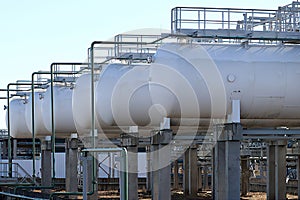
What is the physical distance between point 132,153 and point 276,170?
5.93m

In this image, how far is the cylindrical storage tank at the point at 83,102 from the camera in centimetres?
3155

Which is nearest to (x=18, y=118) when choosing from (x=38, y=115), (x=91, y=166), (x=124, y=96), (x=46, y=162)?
(x=46, y=162)

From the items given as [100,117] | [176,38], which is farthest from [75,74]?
[176,38]

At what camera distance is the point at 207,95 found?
2289cm

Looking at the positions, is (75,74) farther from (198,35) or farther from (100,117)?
(198,35)

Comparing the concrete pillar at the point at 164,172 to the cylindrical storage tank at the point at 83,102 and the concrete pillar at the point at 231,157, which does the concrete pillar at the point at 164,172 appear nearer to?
the concrete pillar at the point at 231,157

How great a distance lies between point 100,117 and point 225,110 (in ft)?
25.6

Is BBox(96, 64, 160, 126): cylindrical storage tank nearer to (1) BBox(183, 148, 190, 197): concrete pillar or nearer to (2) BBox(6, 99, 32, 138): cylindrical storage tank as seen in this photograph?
(1) BBox(183, 148, 190, 197): concrete pillar

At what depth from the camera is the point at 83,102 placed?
105 ft

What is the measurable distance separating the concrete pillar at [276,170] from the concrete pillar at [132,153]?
5.40 m

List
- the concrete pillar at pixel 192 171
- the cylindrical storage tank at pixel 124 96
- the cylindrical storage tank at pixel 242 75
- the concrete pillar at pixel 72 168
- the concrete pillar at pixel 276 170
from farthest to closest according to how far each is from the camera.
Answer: the concrete pillar at pixel 192 171 → the concrete pillar at pixel 72 168 → the concrete pillar at pixel 276 170 → the cylindrical storage tank at pixel 124 96 → the cylindrical storage tank at pixel 242 75

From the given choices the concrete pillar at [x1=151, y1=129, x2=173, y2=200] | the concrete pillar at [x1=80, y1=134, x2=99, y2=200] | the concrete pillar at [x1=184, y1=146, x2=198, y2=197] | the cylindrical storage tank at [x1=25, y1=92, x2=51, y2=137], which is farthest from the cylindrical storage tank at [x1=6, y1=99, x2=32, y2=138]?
the concrete pillar at [x1=151, y1=129, x2=173, y2=200]

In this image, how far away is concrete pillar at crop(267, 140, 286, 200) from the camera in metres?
32.7

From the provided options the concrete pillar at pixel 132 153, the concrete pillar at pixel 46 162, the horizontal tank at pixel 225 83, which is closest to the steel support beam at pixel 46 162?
the concrete pillar at pixel 46 162
